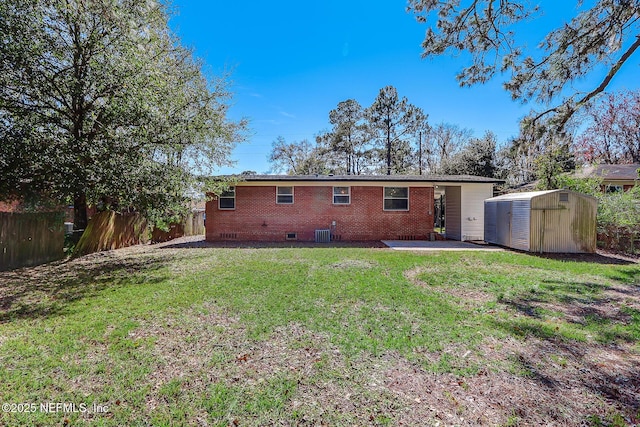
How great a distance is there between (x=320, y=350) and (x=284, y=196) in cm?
1098

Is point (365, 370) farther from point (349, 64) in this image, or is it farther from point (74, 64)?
point (349, 64)

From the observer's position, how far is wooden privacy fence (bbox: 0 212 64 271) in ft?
23.6

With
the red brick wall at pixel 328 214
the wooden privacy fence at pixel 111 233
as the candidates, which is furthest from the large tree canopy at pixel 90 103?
the red brick wall at pixel 328 214

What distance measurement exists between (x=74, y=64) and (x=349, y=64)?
34.2 ft

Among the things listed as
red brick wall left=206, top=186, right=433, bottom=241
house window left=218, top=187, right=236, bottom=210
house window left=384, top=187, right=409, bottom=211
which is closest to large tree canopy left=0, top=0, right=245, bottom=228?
house window left=218, top=187, right=236, bottom=210

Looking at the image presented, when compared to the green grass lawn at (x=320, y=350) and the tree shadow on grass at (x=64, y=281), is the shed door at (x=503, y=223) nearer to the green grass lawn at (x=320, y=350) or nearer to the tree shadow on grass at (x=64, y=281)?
the green grass lawn at (x=320, y=350)

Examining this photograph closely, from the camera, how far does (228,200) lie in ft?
45.7

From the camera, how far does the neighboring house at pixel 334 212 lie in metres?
13.8

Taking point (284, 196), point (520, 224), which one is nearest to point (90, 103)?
point (284, 196)

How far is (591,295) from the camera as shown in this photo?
541 centimetres

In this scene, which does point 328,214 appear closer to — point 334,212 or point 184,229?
point 334,212

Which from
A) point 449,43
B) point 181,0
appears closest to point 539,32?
point 449,43

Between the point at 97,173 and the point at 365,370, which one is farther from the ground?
the point at 97,173

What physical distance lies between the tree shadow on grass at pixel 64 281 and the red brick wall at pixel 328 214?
512cm
